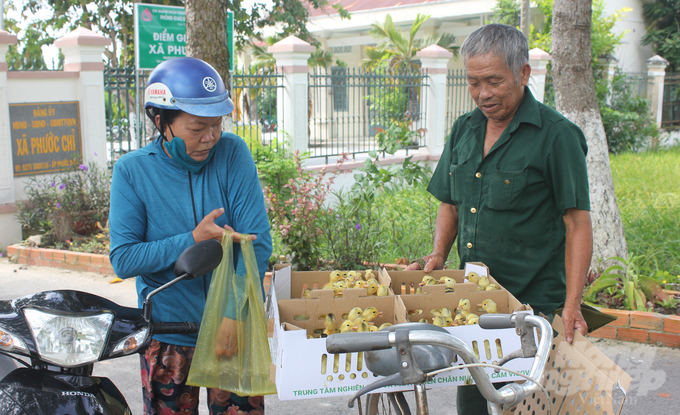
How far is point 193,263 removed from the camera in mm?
1669

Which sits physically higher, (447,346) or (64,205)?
(447,346)

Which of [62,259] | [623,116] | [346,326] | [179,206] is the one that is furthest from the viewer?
[623,116]

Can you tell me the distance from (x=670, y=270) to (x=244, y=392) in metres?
4.53

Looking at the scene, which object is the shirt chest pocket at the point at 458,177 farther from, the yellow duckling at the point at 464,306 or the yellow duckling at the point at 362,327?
the yellow duckling at the point at 362,327

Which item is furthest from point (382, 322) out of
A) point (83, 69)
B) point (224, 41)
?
point (83, 69)

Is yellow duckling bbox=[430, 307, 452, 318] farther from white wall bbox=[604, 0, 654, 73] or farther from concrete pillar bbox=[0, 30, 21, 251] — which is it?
white wall bbox=[604, 0, 654, 73]

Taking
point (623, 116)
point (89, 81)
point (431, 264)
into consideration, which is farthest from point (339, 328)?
point (623, 116)

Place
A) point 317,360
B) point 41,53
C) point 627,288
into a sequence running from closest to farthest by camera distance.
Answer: point 317,360 → point 627,288 → point 41,53

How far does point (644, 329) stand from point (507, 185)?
2.87 metres

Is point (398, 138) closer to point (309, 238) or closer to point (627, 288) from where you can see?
point (309, 238)

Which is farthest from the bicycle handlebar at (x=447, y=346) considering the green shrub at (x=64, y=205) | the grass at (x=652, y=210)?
the green shrub at (x=64, y=205)

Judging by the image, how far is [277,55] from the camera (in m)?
8.86

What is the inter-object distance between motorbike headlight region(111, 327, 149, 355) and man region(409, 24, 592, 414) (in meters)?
1.11

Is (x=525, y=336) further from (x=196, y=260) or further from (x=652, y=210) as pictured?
(x=652, y=210)
